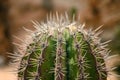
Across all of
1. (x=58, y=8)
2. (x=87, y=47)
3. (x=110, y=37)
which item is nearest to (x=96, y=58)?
(x=87, y=47)

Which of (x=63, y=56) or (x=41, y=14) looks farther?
(x=41, y=14)

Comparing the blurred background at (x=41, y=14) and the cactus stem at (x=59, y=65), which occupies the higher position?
the blurred background at (x=41, y=14)

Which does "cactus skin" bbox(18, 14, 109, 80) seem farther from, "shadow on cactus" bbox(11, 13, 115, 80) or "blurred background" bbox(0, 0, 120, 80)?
"blurred background" bbox(0, 0, 120, 80)

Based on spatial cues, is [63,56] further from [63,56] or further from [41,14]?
[41,14]

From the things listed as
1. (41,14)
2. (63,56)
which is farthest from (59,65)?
(41,14)

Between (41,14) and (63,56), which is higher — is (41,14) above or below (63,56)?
above

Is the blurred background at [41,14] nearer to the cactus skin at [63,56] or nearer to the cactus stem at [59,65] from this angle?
the cactus skin at [63,56]

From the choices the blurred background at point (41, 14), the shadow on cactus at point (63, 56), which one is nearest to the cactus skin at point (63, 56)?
the shadow on cactus at point (63, 56)

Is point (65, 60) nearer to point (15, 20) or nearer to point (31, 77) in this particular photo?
point (31, 77)
